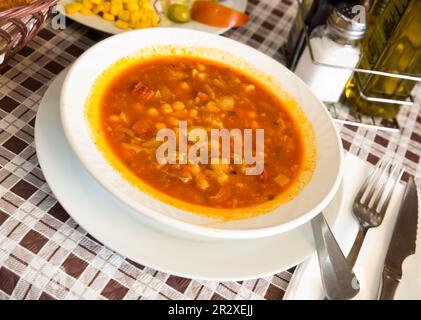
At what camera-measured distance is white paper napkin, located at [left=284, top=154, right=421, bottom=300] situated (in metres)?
1.58

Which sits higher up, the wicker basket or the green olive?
the wicker basket

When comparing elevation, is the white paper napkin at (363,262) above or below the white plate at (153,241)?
below

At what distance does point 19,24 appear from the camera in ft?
5.62

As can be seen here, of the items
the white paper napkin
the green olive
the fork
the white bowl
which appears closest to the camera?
the white bowl

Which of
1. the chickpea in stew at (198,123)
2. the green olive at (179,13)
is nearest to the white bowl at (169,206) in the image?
the chickpea in stew at (198,123)

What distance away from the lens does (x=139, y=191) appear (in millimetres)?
→ 1525

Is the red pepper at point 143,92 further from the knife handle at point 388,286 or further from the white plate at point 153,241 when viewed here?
the knife handle at point 388,286

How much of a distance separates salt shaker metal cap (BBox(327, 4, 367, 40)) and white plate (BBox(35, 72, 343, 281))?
3.03ft

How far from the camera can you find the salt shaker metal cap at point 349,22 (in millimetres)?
2109

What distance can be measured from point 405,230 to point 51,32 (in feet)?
5.58

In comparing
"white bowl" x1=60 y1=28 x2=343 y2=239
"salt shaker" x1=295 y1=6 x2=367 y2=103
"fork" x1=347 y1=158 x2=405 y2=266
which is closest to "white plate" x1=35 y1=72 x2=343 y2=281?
"white bowl" x1=60 y1=28 x2=343 y2=239

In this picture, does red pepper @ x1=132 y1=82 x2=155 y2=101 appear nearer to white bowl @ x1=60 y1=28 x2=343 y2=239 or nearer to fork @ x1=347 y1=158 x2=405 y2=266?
white bowl @ x1=60 y1=28 x2=343 y2=239

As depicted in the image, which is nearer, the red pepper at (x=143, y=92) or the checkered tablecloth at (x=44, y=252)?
the checkered tablecloth at (x=44, y=252)

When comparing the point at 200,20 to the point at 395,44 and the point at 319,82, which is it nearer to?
the point at 319,82
